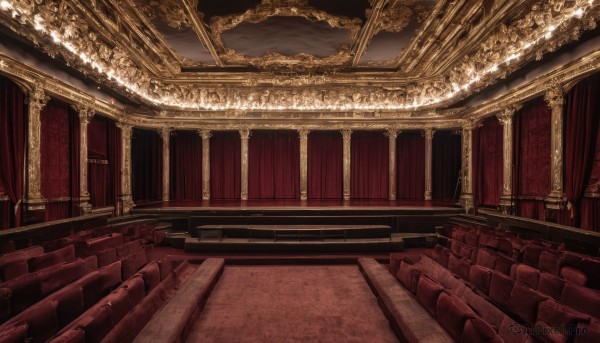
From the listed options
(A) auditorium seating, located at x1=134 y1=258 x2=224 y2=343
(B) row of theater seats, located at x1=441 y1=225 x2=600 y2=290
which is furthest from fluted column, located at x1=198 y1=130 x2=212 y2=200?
(B) row of theater seats, located at x1=441 y1=225 x2=600 y2=290

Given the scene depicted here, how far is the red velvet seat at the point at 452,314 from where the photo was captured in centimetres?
262

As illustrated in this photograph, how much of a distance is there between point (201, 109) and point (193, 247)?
7.24 metres

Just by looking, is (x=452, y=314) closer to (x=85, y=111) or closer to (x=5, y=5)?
(x=5, y=5)

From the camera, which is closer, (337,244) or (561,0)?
(561,0)

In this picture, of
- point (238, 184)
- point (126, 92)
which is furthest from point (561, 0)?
point (238, 184)

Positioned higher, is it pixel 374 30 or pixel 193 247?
pixel 374 30

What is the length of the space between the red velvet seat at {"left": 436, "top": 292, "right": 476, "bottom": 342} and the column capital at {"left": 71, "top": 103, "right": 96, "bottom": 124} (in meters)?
9.95

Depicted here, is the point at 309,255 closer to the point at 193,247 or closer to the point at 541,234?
the point at 193,247

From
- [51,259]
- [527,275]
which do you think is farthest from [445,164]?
Result: [51,259]

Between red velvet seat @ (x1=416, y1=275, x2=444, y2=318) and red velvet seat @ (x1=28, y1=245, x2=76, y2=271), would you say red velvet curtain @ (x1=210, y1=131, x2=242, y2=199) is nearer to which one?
red velvet seat @ (x1=28, y1=245, x2=76, y2=271)

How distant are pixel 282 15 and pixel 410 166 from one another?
9678 millimetres

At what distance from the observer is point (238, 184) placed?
1511cm

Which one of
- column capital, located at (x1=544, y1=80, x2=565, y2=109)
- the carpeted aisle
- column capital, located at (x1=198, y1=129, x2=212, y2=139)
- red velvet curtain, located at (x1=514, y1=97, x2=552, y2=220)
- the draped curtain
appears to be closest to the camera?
the carpeted aisle

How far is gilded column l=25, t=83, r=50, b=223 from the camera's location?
7.27 m
